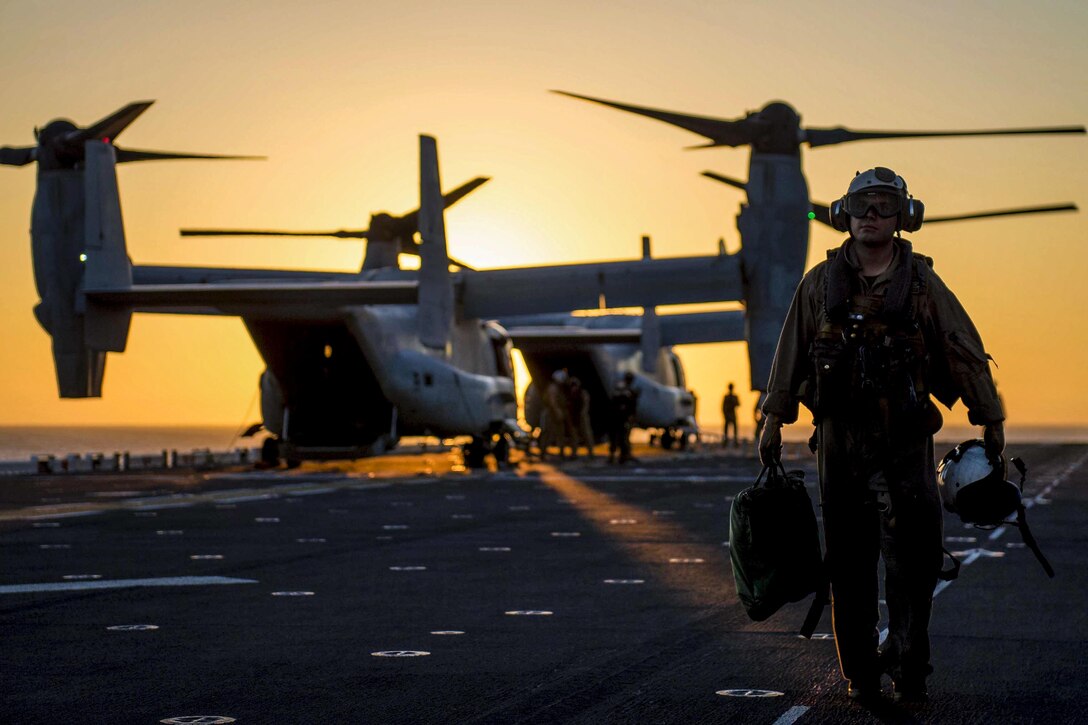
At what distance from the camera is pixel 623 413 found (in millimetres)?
34875

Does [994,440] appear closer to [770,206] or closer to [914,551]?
[914,551]

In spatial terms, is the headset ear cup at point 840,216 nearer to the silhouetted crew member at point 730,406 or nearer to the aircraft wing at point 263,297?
the aircraft wing at point 263,297

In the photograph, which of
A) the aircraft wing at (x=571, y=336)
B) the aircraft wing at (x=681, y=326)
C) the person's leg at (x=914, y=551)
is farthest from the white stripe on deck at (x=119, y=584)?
the aircraft wing at (x=681, y=326)

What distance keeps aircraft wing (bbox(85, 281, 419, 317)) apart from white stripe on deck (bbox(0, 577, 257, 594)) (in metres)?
17.1

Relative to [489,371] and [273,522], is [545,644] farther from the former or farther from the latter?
[489,371]

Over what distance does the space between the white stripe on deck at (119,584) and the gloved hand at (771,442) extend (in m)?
5.79

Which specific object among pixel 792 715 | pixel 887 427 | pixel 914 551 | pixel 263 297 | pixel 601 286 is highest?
pixel 601 286

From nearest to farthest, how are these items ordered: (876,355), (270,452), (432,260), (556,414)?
(876,355)
(432,260)
(270,452)
(556,414)

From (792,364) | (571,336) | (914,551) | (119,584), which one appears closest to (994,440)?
(914,551)

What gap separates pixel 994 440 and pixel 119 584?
699 centimetres

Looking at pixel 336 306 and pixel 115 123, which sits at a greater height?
pixel 115 123

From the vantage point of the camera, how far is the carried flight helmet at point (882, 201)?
6.17 meters

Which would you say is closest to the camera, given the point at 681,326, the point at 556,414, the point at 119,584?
the point at 119,584

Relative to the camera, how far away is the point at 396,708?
239 inches
